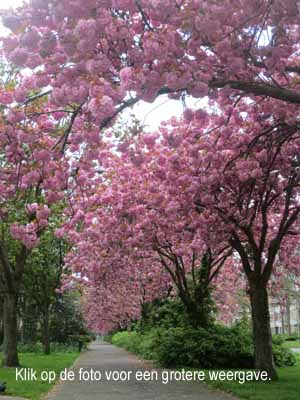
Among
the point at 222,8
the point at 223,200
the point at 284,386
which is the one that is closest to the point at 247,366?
the point at 284,386

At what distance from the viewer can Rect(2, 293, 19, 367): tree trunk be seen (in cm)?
1883

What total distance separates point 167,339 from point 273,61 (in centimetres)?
1419

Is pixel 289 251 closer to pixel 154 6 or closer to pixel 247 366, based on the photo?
pixel 247 366

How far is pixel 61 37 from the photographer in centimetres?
645

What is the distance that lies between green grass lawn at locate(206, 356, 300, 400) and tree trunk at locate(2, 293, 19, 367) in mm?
8645

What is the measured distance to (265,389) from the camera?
1145 cm

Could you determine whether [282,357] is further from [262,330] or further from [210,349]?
[262,330]

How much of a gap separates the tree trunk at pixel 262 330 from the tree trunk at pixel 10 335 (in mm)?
9420

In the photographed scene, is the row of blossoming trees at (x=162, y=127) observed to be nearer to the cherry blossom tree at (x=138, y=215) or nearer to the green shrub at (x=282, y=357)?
the cherry blossom tree at (x=138, y=215)

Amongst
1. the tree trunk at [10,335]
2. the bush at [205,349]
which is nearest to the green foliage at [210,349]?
the bush at [205,349]

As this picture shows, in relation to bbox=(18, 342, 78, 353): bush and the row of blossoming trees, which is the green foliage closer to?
the row of blossoming trees

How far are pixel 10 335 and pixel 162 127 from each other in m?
10.8

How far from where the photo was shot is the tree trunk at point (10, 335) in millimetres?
18828

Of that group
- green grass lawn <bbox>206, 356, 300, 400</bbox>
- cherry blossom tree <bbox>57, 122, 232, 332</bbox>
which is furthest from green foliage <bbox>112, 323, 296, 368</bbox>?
green grass lawn <bbox>206, 356, 300, 400</bbox>
